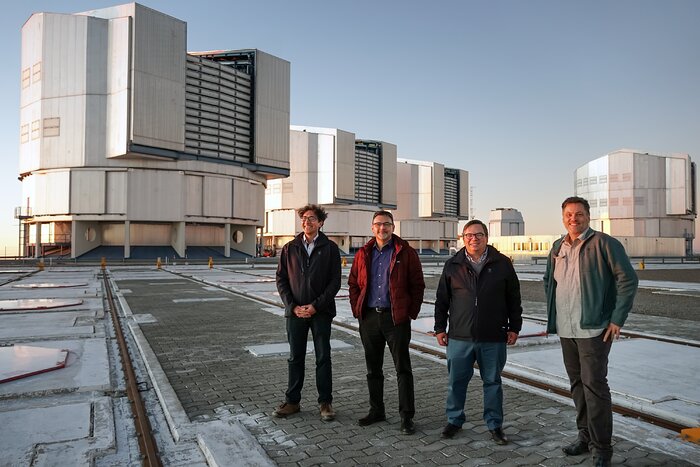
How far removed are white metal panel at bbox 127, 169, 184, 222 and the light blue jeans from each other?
52254 mm

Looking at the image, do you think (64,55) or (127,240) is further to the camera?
(64,55)

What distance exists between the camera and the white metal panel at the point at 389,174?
88.1 m

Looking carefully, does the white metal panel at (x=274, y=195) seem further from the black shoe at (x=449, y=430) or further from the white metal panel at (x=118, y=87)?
the black shoe at (x=449, y=430)

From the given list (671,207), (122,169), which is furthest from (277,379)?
(671,207)

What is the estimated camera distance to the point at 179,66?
5231 centimetres

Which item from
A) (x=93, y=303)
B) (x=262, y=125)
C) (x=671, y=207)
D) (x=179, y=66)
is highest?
(x=179, y=66)

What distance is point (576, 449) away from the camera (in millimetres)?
3711

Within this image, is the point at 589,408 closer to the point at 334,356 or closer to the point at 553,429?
the point at 553,429

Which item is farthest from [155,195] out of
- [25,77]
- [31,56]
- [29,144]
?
[31,56]

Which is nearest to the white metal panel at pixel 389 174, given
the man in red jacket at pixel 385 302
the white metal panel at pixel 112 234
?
the white metal panel at pixel 112 234

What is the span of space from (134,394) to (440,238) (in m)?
101

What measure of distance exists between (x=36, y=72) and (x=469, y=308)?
6164 centimetres

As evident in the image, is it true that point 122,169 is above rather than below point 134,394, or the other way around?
above

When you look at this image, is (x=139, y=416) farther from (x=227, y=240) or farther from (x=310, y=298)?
(x=227, y=240)
